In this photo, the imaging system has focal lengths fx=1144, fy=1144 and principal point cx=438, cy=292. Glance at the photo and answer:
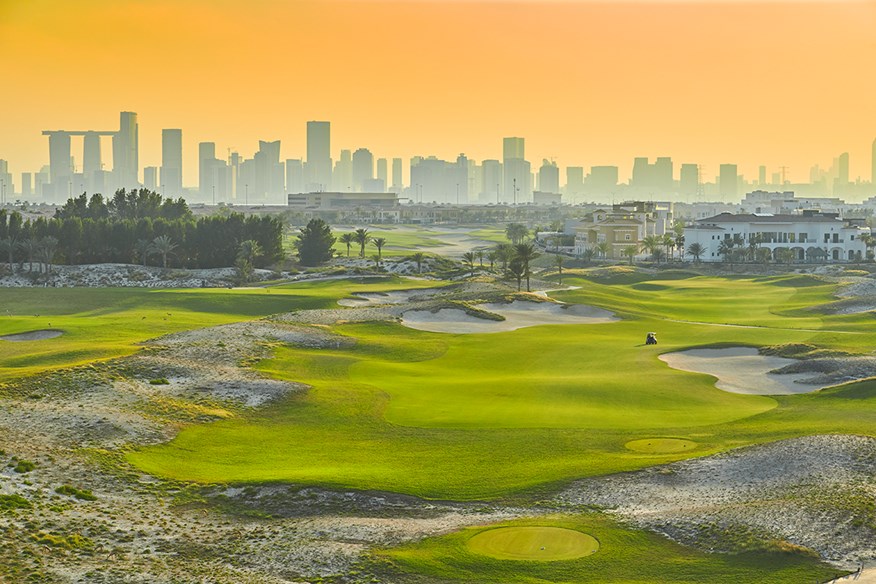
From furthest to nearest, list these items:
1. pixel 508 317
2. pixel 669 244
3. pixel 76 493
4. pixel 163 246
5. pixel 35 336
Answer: pixel 669 244, pixel 163 246, pixel 508 317, pixel 35 336, pixel 76 493

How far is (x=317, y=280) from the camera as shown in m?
86.4

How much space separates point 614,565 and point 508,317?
41.3 metres

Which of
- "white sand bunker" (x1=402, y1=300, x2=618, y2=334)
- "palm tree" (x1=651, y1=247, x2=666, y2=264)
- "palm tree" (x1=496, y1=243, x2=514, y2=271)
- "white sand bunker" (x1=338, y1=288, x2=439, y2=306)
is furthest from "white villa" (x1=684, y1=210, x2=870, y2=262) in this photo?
"white sand bunker" (x1=402, y1=300, x2=618, y2=334)

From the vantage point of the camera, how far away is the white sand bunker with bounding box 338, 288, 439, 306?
68.8 metres

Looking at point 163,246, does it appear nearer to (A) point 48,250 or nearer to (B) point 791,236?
(A) point 48,250

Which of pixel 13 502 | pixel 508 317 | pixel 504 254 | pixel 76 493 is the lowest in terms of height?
pixel 76 493

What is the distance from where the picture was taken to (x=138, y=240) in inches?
3617

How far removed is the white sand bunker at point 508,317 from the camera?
57062 millimetres

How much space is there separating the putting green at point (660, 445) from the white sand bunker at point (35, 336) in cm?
2901

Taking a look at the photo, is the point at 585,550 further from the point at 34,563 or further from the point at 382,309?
the point at 382,309

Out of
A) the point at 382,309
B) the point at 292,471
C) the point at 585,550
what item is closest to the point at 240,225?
the point at 382,309

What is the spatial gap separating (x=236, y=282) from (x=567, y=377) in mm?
49976

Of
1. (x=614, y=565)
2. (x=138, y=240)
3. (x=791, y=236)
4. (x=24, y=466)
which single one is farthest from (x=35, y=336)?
(x=791, y=236)

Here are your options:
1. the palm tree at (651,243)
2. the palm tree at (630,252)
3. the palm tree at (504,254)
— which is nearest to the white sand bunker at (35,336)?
the palm tree at (504,254)
